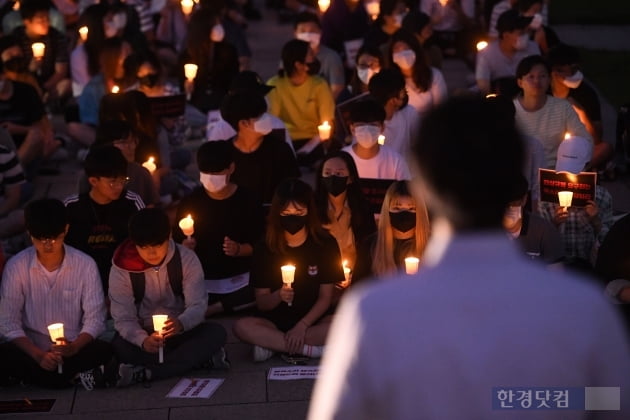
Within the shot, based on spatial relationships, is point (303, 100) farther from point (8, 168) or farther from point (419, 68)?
point (8, 168)

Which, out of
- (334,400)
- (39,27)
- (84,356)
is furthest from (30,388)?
(39,27)

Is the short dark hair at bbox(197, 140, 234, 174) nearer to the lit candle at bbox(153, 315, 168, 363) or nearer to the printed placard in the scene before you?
the lit candle at bbox(153, 315, 168, 363)

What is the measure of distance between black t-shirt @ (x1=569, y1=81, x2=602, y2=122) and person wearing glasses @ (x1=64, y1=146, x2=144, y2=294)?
4700mm

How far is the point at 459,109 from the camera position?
211cm

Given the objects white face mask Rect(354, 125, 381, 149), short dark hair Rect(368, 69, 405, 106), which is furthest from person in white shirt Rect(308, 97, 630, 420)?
short dark hair Rect(368, 69, 405, 106)

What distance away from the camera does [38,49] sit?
13.8 meters

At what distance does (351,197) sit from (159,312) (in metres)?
1.67

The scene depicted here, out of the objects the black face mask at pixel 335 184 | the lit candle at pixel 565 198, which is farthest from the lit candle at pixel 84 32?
the lit candle at pixel 565 198

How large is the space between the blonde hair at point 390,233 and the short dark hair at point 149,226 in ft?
4.74

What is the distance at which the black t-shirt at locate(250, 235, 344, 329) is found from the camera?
320 inches

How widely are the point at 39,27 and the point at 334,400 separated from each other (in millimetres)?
13208

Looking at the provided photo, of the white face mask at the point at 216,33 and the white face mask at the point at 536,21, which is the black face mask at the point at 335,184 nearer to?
the white face mask at the point at 216,33

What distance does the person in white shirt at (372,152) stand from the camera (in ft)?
30.8

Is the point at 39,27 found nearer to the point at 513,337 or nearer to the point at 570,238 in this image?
the point at 570,238
